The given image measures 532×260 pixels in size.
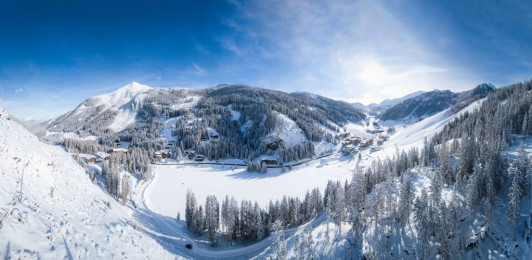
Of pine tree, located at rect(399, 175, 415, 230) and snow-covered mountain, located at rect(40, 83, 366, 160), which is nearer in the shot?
pine tree, located at rect(399, 175, 415, 230)

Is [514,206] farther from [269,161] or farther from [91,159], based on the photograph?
[91,159]

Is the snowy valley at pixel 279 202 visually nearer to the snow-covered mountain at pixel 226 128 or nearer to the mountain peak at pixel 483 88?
the snow-covered mountain at pixel 226 128

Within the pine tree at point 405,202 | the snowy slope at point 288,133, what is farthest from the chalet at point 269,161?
the pine tree at point 405,202

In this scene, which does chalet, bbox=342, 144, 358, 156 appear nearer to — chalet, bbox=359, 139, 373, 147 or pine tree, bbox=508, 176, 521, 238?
chalet, bbox=359, 139, 373, 147

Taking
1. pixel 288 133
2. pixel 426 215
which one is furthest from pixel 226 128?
pixel 426 215

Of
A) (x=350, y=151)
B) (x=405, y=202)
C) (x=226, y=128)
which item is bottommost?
(x=405, y=202)

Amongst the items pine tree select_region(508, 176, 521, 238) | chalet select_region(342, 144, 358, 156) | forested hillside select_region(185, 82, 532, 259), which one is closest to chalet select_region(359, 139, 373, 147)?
chalet select_region(342, 144, 358, 156)

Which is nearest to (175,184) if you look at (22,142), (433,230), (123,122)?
(22,142)
